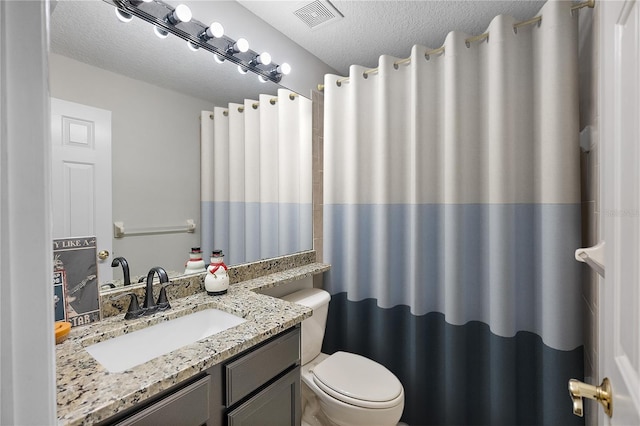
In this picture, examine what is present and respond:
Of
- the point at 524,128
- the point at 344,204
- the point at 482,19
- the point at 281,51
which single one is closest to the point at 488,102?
the point at 524,128

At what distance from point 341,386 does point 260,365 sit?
0.64 metres

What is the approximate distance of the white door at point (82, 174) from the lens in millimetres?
994

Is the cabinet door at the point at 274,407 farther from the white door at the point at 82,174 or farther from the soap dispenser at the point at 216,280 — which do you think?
the white door at the point at 82,174

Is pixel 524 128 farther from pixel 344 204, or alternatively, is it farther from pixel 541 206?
pixel 344 204

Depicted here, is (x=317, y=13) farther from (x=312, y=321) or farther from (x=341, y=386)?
(x=341, y=386)

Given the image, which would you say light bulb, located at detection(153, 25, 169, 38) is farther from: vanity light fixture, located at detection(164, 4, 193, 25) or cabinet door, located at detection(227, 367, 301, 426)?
cabinet door, located at detection(227, 367, 301, 426)

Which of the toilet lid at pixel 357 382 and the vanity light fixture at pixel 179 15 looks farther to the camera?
the toilet lid at pixel 357 382

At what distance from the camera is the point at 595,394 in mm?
566

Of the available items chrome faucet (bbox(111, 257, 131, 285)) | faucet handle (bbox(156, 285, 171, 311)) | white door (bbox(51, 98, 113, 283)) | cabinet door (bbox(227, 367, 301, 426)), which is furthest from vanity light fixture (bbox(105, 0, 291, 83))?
cabinet door (bbox(227, 367, 301, 426))

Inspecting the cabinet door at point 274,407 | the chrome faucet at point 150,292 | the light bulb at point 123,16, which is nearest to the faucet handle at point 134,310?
the chrome faucet at point 150,292

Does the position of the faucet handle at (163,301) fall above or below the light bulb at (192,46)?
below

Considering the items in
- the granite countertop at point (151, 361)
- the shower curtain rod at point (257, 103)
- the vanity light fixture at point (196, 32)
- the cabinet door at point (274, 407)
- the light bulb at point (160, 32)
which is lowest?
the cabinet door at point (274, 407)

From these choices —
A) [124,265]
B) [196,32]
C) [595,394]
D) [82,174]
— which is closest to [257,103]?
[196,32]

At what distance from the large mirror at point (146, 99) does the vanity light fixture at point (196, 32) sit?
1.3 inches
